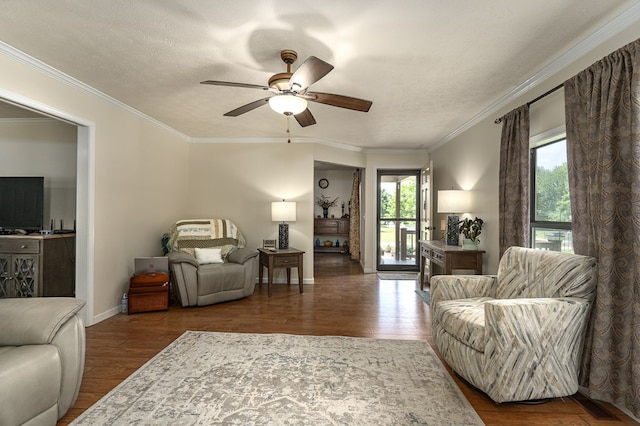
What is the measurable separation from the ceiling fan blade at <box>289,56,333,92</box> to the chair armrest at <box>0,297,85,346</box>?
1.99 metres

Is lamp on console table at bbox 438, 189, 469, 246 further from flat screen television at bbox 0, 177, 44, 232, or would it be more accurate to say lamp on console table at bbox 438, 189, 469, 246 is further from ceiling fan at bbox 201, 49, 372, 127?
flat screen television at bbox 0, 177, 44, 232

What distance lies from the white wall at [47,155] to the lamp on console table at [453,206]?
16.1ft

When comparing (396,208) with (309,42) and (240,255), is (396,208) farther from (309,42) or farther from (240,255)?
(309,42)

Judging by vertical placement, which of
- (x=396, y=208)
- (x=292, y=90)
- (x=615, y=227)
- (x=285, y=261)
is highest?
(x=292, y=90)

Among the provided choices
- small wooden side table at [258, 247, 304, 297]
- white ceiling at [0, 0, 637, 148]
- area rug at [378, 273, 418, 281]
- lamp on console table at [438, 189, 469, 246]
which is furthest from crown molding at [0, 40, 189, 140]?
area rug at [378, 273, 418, 281]

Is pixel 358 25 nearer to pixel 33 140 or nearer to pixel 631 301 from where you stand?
pixel 631 301

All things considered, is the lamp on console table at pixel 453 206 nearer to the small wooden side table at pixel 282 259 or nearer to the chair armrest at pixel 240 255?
the small wooden side table at pixel 282 259

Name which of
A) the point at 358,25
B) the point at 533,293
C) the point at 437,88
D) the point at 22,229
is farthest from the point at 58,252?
the point at 533,293

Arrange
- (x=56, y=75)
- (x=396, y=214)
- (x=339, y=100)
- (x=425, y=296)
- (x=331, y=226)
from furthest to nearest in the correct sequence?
1. (x=331, y=226)
2. (x=396, y=214)
3. (x=425, y=296)
4. (x=56, y=75)
5. (x=339, y=100)

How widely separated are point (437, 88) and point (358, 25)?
1425mm

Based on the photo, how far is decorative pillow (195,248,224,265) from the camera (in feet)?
14.1

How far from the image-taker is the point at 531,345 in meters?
1.91

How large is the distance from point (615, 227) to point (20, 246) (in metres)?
5.38

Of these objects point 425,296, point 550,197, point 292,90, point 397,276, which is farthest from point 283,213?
point 550,197
